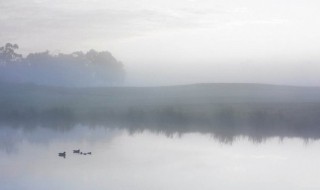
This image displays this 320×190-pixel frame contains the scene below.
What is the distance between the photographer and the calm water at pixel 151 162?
2086 cm

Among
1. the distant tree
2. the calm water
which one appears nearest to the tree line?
the distant tree

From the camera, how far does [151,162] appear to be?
25078 mm

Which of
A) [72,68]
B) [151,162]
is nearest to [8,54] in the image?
[72,68]

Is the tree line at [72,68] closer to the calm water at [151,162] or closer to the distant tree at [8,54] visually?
the distant tree at [8,54]

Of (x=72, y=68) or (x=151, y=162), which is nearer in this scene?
(x=151, y=162)

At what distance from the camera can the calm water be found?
2086 cm

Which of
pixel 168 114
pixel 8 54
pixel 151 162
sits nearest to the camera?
pixel 151 162

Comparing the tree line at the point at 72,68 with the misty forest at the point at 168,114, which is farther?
the tree line at the point at 72,68

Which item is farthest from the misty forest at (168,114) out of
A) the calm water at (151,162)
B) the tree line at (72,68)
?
the tree line at (72,68)

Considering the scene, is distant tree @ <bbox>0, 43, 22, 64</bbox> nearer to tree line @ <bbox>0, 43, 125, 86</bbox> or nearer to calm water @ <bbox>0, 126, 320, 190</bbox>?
tree line @ <bbox>0, 43, 125, 86</bbox>

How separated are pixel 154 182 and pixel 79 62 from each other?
67581 mm

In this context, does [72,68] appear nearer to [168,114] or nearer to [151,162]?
[168,114]

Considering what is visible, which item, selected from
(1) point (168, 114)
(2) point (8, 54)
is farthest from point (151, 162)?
(2) point (8, 54)

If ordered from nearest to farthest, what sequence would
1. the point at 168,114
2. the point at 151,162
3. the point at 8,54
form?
the point at 151,162 → the point at 168,114 → the point at 8,54
